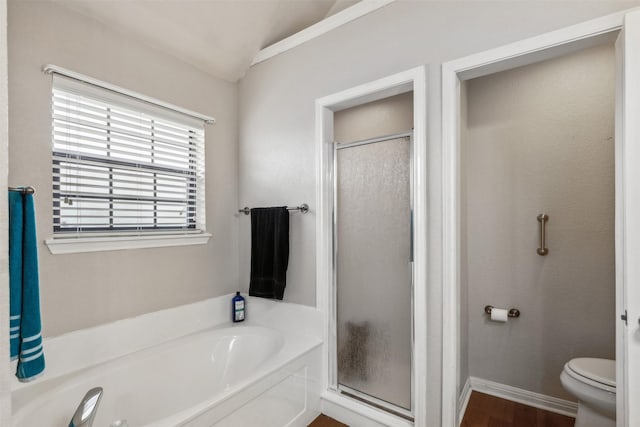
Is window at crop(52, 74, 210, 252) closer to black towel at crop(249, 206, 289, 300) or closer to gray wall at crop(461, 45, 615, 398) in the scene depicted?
black towel at crop(249, 206, 289, 300)

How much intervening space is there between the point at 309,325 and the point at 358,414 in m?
0.60

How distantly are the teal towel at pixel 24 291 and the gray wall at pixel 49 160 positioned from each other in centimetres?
100

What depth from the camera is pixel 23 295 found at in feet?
2.80

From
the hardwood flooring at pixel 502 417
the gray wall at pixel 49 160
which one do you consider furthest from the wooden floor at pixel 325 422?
the gray wall at pixel 49 160

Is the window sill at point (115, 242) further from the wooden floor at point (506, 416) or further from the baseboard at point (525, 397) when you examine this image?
the baseboard at point (525, 397)

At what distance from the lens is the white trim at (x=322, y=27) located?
1.95 meters

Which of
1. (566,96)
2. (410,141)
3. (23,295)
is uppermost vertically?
(566,96)

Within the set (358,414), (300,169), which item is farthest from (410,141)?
(358,414)

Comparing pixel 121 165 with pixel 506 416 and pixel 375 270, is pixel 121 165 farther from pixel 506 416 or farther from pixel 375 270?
pixel 506 416

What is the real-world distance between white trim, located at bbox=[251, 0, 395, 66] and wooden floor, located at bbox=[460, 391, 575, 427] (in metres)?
2.64

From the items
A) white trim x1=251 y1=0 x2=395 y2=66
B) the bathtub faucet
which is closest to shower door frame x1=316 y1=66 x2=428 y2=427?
white trim x1=251 y1=0 x2=395 y2=66

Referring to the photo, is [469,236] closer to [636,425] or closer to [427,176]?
[427,176]

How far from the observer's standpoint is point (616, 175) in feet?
4.28

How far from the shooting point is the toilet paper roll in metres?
2.34
